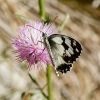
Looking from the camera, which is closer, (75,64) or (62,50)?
(62,50)

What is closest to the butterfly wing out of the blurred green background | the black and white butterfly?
the black and white butterfly

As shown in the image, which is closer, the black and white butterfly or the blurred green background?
the black and white butterfly

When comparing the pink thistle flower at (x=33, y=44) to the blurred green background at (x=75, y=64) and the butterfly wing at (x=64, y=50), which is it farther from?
the blurred green background at (x=75, y=64)

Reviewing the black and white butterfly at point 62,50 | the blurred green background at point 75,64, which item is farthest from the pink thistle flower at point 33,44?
the blurred green background at point 75,64

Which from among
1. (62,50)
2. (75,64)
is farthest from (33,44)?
(75,64)

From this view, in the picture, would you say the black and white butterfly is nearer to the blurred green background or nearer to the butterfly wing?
the butterfly wing

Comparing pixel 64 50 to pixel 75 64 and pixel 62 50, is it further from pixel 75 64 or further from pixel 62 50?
pixel 75 64
